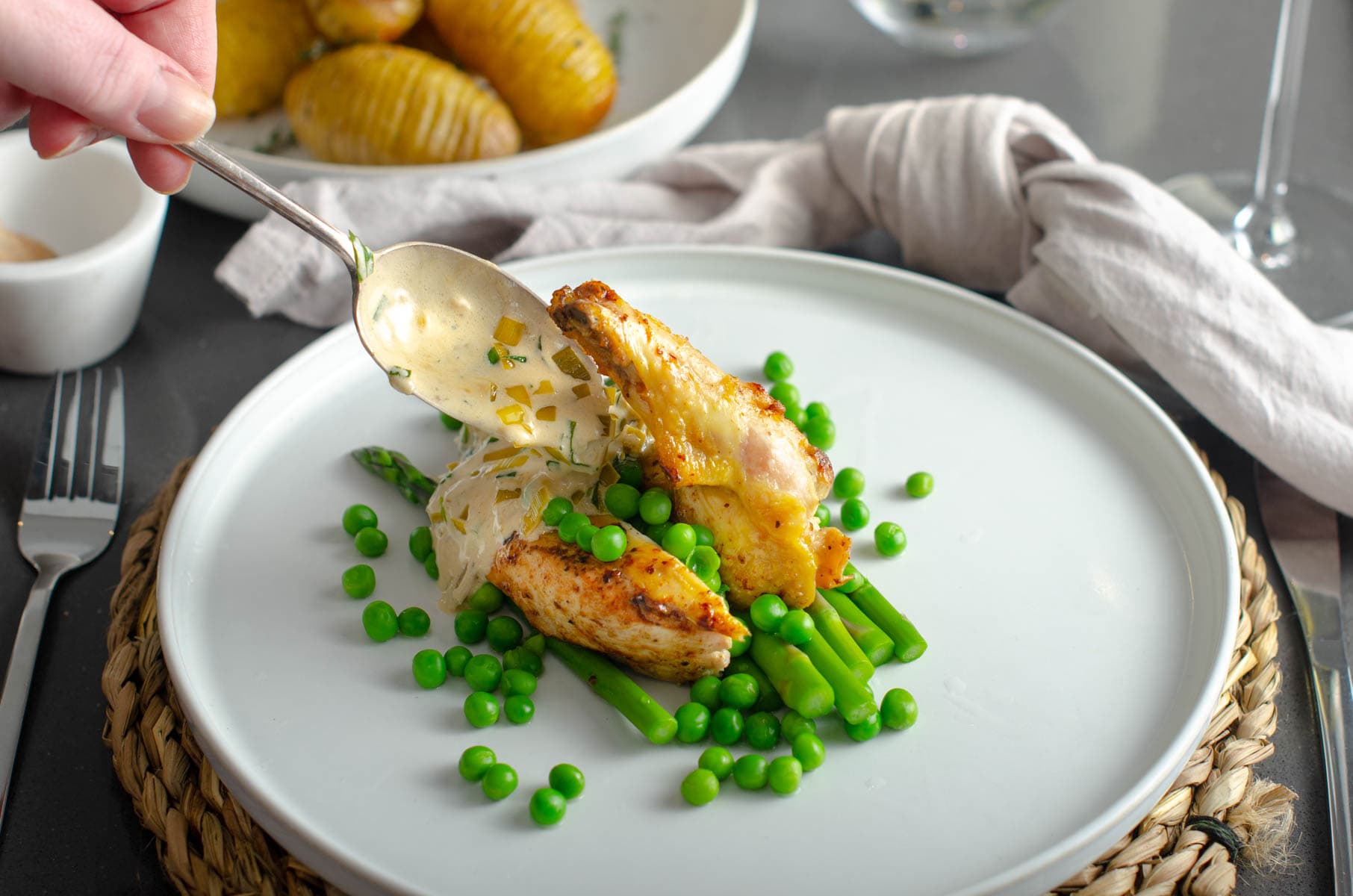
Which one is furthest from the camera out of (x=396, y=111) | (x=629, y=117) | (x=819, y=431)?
(x=629, y=117)

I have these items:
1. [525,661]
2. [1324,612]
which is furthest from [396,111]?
[1324,612]

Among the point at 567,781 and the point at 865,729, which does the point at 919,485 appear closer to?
the point at 865,729

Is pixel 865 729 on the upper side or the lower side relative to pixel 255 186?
lower

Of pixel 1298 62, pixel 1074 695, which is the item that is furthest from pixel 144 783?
pixel 1298 62

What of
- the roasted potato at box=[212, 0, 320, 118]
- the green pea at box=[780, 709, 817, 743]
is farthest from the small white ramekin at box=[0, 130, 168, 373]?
the green pea at box=[780, 709, 817, 743]

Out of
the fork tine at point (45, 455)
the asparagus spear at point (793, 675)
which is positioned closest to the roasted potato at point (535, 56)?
the fork tine at point (45, 455)

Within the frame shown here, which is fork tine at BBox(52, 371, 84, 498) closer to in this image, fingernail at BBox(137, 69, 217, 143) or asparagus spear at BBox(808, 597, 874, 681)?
fingernail at BBox(137, 69, 217, 143)

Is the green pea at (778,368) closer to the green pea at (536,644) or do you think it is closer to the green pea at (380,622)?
the green pea at (536,644)
